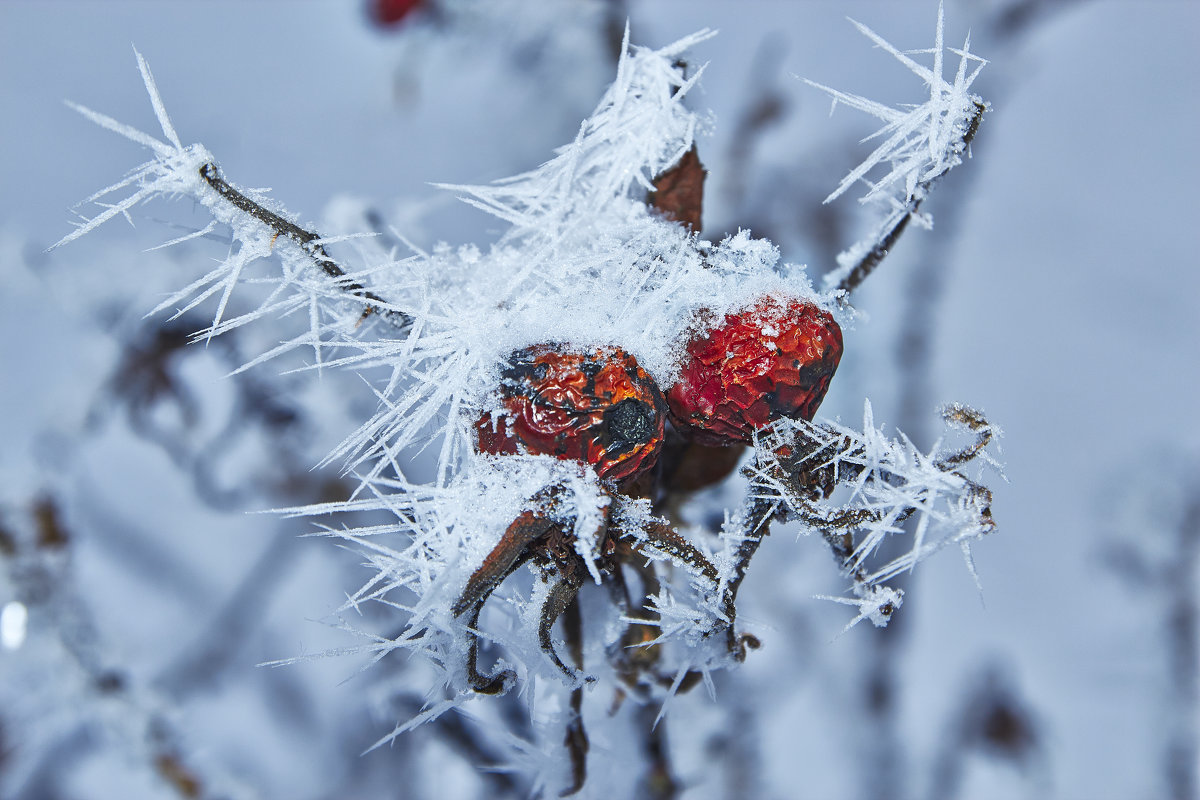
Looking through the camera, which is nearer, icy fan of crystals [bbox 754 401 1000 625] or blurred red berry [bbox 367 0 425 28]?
icy fan of crystals [bbox 754 401 1000 625]

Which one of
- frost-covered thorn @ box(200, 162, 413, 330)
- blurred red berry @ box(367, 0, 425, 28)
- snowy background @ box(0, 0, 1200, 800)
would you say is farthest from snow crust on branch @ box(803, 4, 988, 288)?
blurred red berry @ box(367, 0, 425, 28)

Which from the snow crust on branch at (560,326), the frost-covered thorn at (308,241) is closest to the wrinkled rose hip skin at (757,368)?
the snow crust on branch at (560,326)

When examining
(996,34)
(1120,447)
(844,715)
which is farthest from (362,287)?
(1120,447)

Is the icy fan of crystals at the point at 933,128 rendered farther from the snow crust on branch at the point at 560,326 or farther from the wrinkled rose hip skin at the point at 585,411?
the wrinkled rose hip skin at the point at 585,411

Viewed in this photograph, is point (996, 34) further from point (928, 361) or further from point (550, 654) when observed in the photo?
point (550, 654)

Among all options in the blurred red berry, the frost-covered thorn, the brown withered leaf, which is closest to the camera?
the frost-covered thorn

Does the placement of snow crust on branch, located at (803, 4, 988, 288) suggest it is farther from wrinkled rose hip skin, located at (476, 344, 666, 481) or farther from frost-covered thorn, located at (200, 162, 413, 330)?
frost-covered thorn, located at (200, 162, 413, 330)

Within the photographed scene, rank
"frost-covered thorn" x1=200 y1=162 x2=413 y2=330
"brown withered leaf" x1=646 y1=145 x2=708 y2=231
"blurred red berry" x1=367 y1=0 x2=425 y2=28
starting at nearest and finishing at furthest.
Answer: "frost-covered thorn" x1=200 y1=162 x2=413 y2=330 < "brown withered leaf" x1=646 y1=145 x2=708 y2=231 < "blurred red berry" x1=367 y1=0 x2=425 y2=28
